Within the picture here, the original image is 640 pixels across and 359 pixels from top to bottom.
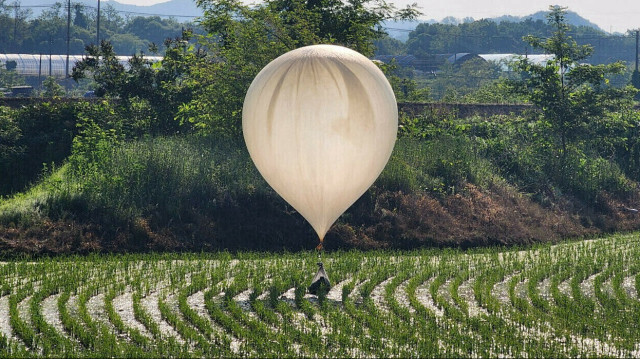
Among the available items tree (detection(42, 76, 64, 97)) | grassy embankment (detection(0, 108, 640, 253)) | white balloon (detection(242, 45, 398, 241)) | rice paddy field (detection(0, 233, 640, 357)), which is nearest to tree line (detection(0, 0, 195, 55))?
tree (detection(42, 76, 64, 97))

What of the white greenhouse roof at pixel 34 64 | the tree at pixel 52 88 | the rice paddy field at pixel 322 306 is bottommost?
the white greenhouse roof at pixel 34 64

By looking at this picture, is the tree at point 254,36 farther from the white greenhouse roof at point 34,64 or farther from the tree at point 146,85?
the white greenhouse roof at point 34,64

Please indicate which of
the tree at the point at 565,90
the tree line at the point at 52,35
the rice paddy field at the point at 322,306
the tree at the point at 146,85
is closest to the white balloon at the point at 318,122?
the rice paddy field at the point at 322,306

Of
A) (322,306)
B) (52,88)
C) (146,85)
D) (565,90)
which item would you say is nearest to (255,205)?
(322,306)

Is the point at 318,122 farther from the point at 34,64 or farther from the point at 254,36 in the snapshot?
the point at 34,64

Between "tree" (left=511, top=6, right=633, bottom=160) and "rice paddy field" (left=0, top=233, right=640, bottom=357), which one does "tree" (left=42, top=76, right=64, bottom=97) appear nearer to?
"tree" (left=511, top=6, right=633, bottom=160)
